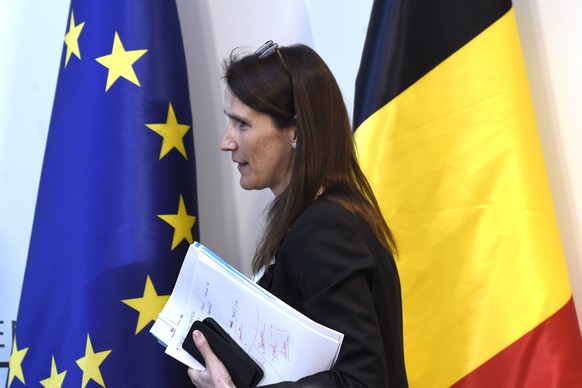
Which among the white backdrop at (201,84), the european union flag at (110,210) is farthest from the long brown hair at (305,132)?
the white backdrop at (201,84)

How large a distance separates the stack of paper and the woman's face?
0.59ft

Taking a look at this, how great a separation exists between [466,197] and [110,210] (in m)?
0.71

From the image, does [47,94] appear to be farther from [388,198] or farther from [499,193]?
[499,193]

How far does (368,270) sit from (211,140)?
40.5 inches

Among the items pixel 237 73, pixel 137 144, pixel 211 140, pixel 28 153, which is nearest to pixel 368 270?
pixel 237 73

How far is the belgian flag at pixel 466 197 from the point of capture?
1.37 meters

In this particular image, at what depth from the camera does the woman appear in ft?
2.95

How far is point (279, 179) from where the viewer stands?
112cm

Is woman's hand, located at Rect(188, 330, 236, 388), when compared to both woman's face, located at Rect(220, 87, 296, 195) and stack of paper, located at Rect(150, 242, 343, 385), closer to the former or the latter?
stack of paper, located at Rect(150, 242, 343, 385)

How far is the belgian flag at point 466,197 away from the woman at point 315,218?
1.21 ft

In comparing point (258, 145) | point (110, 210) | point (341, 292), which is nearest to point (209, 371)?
Result: point (341, 292)

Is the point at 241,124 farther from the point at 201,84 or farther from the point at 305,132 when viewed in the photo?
the point at 201,84

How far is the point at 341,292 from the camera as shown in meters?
0.90

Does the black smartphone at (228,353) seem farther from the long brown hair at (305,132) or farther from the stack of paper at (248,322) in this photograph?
the long brown hair at (305,132)
